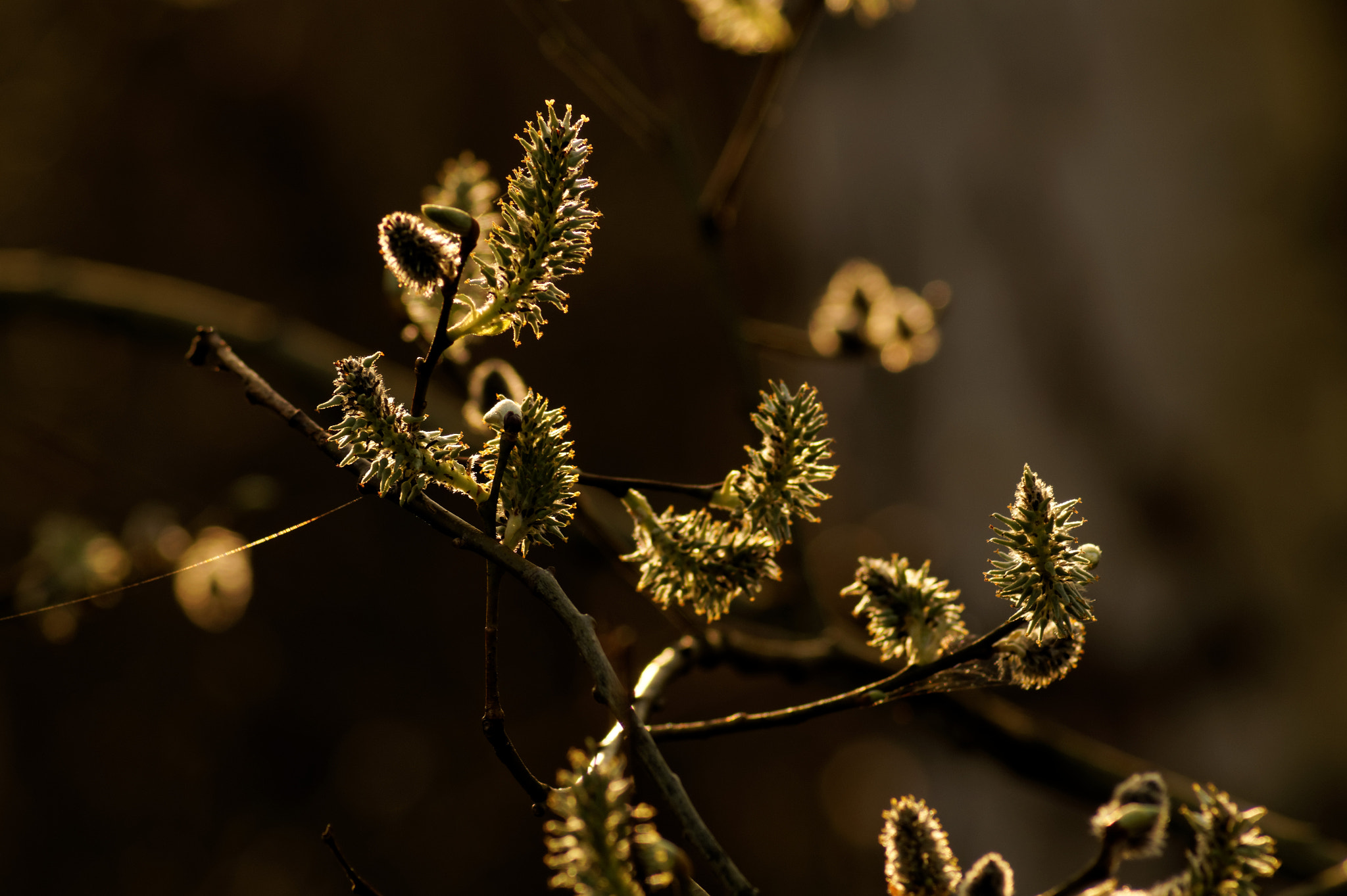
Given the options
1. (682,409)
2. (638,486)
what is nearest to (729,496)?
(638,486)

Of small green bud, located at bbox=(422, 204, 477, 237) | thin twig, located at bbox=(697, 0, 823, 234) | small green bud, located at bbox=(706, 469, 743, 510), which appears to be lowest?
small green bud, located at bbox=(706, 469, 743, 510)

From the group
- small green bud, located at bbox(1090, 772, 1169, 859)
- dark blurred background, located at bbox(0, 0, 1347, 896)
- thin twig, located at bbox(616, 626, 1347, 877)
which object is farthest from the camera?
dark blurred background, located at bbox(0, 0, 1347, 896)

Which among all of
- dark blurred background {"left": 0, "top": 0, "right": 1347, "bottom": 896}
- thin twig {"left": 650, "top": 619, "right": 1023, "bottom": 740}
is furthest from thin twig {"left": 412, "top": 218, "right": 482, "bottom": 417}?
dark blurred background {"left": 0, "top": 0, "right": 1347, "bottom": 896}

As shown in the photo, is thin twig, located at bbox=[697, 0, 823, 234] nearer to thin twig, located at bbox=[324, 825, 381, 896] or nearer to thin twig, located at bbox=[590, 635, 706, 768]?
thin twig, located at bbox=[590, 635, 706, 768]

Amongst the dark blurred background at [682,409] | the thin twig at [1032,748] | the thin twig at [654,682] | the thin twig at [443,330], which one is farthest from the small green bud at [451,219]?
the dark blurred background at [682,409]

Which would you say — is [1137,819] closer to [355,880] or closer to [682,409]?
[355,880]
